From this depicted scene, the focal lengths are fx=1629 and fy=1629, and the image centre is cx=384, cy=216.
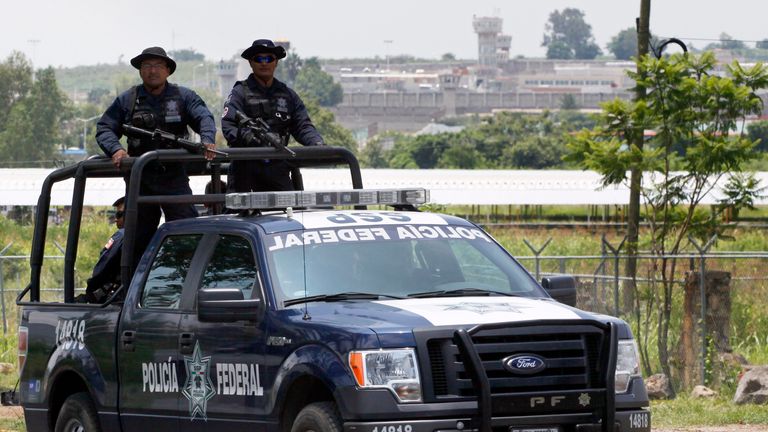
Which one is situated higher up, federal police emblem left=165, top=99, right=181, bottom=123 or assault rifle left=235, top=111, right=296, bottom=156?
federal police emblem left=165, top=99, right=181, bottom=123

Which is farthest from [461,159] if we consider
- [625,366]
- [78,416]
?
[625,366]

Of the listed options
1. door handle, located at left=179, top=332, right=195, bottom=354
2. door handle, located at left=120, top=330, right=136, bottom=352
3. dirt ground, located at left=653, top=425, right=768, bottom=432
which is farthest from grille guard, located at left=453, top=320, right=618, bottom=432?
dirt ground, located at left=653, top=425, right=768, bottom=432

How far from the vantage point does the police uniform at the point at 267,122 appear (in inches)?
470

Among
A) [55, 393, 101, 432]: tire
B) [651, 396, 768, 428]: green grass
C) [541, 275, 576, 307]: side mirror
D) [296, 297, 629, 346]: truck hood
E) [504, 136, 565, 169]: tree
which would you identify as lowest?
[504, 136, 565, 169]: tree

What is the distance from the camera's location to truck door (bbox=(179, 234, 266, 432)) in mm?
8789

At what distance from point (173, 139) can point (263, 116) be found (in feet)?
3.85

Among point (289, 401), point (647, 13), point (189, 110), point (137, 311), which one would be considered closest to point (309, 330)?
point (289, 401)

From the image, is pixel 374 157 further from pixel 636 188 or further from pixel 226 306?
pixel 226 306

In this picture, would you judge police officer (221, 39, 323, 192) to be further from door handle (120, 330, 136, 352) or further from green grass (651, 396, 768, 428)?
green grass (651, 396, 768, 428)

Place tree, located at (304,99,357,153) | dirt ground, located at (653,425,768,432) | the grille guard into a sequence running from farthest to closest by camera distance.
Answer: tree, located at (304,99,357,153)
dirt ground, located at (653,425,768,432)
the grille guard

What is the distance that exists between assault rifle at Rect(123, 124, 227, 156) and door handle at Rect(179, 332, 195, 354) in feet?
5.78

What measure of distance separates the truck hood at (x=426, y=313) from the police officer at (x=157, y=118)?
3.08 metres

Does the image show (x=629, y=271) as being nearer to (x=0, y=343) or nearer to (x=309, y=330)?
(x=0, y=343)

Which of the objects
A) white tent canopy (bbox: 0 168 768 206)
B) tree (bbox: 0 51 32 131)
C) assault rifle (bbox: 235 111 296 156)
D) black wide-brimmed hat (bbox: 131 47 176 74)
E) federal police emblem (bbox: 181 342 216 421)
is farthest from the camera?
tree (bbox: 0 51 32 131)
